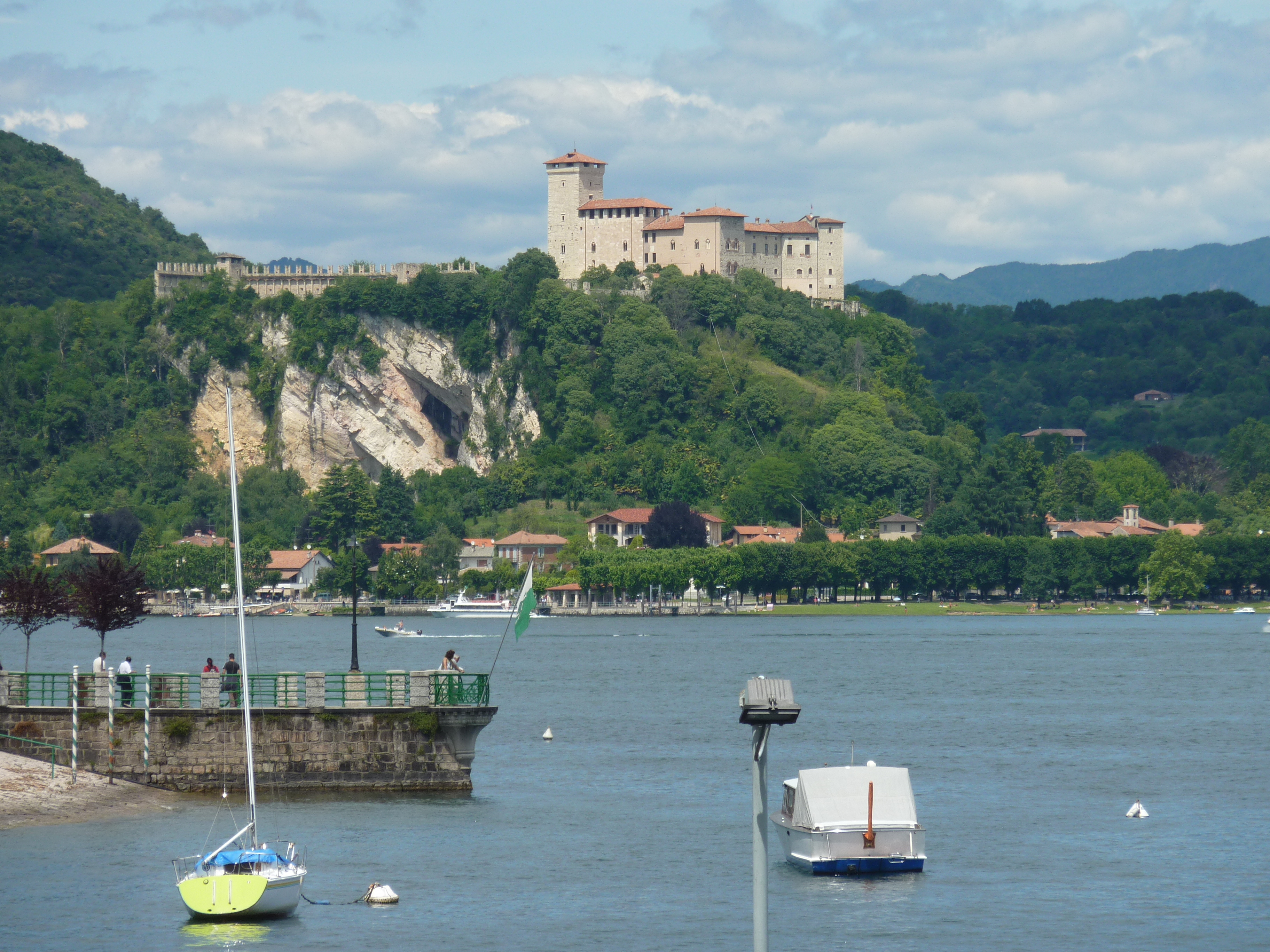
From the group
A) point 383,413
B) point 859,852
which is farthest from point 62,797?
point 383,413

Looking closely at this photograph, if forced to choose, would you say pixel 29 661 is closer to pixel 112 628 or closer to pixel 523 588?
pixel 112 628

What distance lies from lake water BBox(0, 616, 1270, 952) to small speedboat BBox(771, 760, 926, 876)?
1.68ft

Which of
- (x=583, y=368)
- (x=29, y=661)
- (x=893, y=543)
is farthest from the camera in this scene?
(x=583, y=368)

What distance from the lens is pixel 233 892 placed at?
3191cm

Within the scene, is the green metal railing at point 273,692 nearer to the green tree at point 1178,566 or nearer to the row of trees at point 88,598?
the row of trees at point 88,598

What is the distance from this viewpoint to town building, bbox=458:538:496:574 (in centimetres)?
17300

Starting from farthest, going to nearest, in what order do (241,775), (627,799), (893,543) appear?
(893,543) → (627,799) → (241,775)

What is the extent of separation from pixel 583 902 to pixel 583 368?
471ft

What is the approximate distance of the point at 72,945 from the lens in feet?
101

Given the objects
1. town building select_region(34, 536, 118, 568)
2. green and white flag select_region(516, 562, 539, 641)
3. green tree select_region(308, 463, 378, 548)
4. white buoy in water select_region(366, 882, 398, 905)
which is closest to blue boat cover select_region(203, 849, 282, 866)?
white buoy in water select_region(366, 882, 398, 905)

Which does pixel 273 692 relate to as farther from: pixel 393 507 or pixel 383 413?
pixel 383 413

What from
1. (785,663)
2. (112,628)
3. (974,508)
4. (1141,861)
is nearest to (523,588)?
(1141,861)

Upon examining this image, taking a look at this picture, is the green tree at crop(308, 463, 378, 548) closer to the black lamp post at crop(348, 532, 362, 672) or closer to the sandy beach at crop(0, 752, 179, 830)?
the black lamp post at crop(348, 532, 362, 672)

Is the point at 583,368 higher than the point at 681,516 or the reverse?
higher
